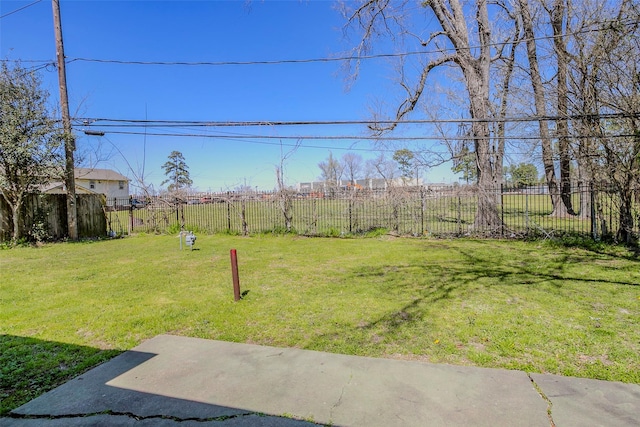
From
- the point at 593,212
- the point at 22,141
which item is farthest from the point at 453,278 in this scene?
the point at 22,141

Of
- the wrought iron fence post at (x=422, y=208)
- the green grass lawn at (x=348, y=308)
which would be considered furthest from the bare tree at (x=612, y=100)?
the wrought iron fence post at (x=422, y=208)

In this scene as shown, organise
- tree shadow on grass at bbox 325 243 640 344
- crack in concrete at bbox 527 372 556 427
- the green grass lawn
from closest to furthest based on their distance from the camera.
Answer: crack in concrete at bbox 527 372 556 427, the green grass lawn, tree shadow on grass at bbox 325 243 640 344

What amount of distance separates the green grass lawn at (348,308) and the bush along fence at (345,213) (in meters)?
3.11

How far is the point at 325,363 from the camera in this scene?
3135 millimetres

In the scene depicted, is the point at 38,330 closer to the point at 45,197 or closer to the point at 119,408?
the point at 119,408

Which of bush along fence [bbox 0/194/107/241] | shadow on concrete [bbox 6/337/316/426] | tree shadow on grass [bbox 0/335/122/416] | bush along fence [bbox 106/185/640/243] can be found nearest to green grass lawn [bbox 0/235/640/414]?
tree shadow on grass [bbox 0/335/122/416]

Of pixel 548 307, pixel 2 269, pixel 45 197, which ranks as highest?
pixel 45 197

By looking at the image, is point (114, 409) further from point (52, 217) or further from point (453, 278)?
point (52, 217)

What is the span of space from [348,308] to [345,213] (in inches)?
346

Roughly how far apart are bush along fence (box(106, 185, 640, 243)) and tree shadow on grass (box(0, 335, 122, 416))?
393 inches

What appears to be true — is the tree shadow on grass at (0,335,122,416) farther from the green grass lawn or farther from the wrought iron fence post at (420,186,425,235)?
the wrought iron fence post at (420,186,425,235)

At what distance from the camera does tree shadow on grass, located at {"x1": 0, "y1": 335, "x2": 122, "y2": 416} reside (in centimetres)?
278

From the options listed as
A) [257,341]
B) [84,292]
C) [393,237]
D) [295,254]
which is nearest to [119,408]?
[257,341]

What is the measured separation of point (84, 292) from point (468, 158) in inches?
564
